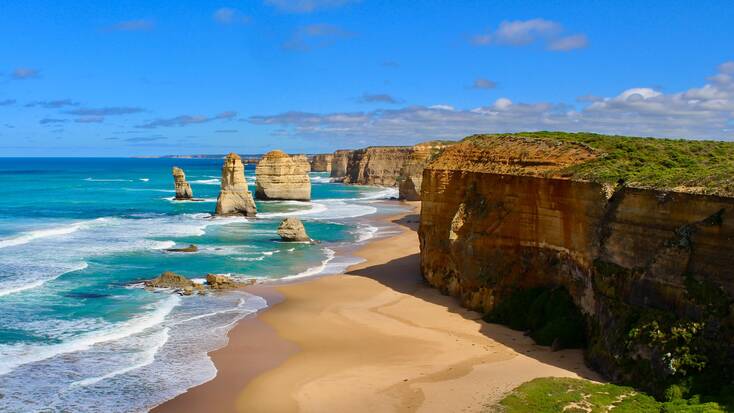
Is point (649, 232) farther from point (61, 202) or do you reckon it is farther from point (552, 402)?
point (61, 202)

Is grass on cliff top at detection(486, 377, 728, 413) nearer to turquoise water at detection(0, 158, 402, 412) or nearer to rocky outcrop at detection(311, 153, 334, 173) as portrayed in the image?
turquoise water at detection(0, 158, 402, 412)

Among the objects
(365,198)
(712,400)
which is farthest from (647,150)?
(365,198)

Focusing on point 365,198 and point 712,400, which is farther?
point 365,198

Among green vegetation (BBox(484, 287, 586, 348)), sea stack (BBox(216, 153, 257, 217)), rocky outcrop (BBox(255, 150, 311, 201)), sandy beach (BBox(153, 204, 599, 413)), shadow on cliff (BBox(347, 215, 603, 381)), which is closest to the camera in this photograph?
sandy beach (BBox(153, 204, 599, 413))

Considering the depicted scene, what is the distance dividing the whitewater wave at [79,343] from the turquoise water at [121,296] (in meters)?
0.04

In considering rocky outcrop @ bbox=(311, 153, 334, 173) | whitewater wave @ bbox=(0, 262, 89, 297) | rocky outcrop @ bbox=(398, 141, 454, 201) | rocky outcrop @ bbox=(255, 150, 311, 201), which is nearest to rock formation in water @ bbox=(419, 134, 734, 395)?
whitewater wave @ bbox=(0, 262, 89, 297)

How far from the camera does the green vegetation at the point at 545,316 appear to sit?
69.0ft

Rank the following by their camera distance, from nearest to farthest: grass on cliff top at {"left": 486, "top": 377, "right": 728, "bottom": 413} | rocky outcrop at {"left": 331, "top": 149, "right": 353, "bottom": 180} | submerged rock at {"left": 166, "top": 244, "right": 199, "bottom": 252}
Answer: grass on cliff top at {"left": 486, "top": 377, "right": 728, "bottom": 413} → submerged rock at {"left": 166, "top": 244, "right": 199, "bottom": 252} → rocky outcrop at {"left": 331, "top": 149, "right": 353, "bottom": 180}

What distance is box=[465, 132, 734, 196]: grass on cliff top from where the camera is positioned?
59.2 feet

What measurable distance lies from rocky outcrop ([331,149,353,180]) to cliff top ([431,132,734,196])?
387 feet

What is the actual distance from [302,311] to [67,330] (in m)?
9.15

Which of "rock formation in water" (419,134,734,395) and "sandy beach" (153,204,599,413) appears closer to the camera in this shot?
"rock formation in water" (419,134,734,395)

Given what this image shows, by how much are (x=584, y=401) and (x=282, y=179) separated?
71.8 meters

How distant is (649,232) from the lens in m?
18.4
